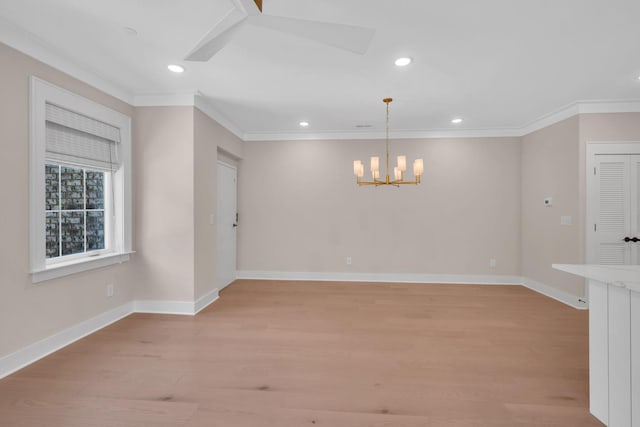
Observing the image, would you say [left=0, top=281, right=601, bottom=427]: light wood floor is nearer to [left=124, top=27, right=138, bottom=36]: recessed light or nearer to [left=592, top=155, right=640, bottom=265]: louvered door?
Answer: [left=592, top=155, right=640, bottom=265]: louvered door

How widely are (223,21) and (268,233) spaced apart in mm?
4092

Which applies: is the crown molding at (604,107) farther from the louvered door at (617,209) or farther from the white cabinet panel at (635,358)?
the white cabinet panel at (635,358)

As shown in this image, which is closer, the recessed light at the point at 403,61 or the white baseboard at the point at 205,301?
the recessed light at the point at 403,61

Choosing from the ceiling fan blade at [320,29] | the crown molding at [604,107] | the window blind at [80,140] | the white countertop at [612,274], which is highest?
the crown molding at [604,107]

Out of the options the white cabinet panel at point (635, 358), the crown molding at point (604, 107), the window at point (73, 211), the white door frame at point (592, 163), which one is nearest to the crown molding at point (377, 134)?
the crown molding at point (604, 107)

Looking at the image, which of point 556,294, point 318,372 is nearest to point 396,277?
point 556,294

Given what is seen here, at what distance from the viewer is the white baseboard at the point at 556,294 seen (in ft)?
12.7

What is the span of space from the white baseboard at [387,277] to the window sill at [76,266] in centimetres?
232

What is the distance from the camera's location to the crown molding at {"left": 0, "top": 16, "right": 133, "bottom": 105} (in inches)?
89.6

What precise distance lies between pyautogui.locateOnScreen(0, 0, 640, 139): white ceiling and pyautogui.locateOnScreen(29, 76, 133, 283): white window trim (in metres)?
0.36

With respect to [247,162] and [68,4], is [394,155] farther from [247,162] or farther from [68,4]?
[68,4]

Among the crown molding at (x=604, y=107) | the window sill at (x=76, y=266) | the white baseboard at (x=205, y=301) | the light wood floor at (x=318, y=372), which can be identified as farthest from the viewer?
the crown molding at (x=604, y=107)


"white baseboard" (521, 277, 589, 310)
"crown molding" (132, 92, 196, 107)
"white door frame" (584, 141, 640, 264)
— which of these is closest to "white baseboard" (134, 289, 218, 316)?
"crown molding" (132, 92, 196, 107)

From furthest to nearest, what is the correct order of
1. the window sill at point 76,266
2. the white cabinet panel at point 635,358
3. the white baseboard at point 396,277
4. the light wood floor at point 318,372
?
the white baseboard at point 396,277, the window sill at point 76,266, the light wood floor at point 318,372, the white cabinet panel at point 635,358
